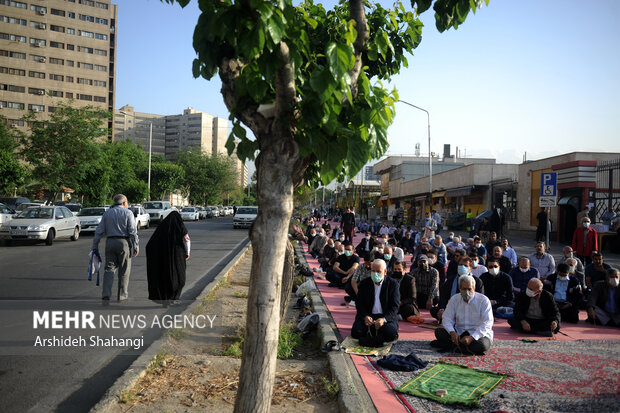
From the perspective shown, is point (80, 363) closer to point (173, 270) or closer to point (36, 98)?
point (173, 270)

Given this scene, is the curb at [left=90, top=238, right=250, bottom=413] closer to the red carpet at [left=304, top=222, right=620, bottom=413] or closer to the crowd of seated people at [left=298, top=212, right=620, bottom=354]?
the red carpet at [left=304, top=222, right=620, bottom=413]

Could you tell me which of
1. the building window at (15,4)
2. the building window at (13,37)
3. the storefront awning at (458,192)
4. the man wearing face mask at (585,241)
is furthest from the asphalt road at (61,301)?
the building window at (15,4)

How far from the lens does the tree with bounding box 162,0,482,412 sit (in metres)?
2.43

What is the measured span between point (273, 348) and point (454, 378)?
3.00 m

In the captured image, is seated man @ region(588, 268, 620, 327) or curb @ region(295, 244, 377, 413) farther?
seated man @ region(588, 268, 620, 327)

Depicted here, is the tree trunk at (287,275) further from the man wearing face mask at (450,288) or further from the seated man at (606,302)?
the seated man at (606,302)

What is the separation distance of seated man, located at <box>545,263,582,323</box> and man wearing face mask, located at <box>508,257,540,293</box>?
0.46 meters

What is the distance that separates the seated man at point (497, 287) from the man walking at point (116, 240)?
6897mm

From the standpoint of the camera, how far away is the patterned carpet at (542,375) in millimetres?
4457

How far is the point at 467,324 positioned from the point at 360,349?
1615 mm

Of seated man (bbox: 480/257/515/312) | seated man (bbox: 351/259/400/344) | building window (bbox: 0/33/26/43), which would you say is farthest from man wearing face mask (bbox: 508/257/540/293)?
building window (bbox: 0/33/26/43)

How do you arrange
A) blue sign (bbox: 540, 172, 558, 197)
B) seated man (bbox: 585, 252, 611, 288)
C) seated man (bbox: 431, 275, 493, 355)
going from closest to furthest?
seated man (bbox: 431, 275, 493, 355) < seated man (bbox: 585, 252, 611, 288) < blue sign (bbox: 540, 172, 558, 197)

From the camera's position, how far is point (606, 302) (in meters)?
8.41

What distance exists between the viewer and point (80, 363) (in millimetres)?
5277
